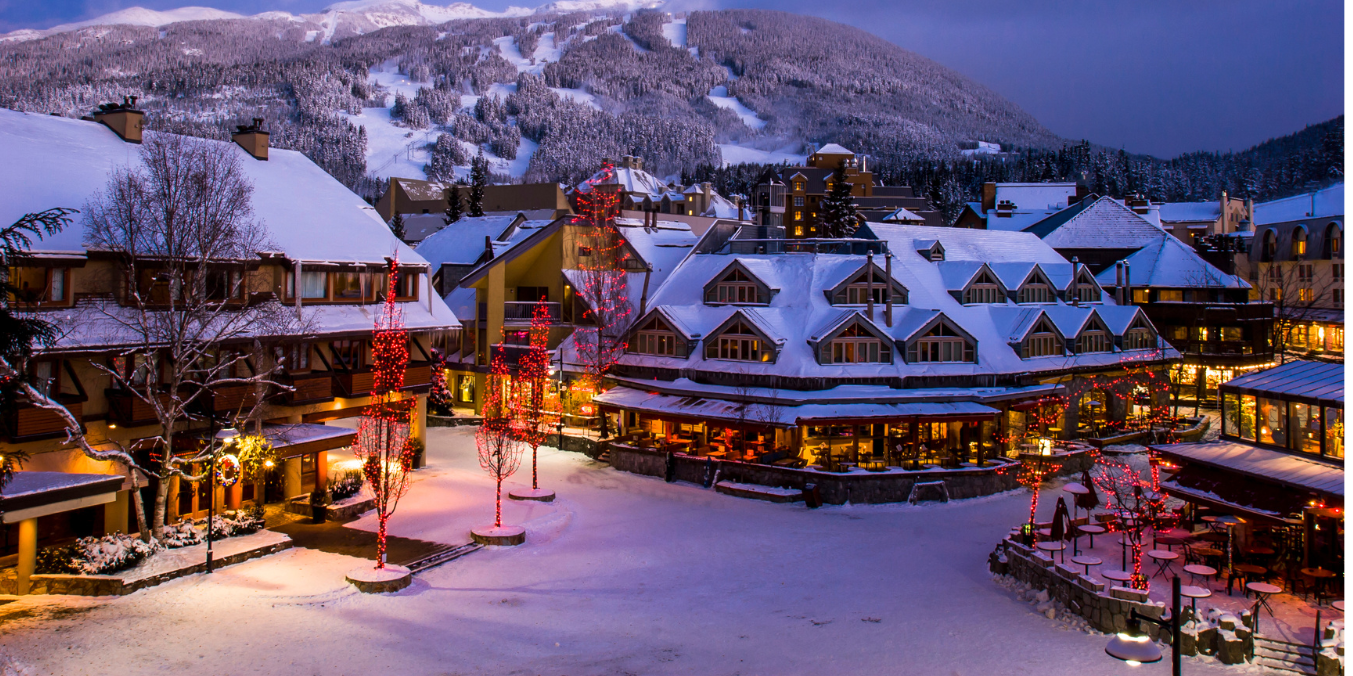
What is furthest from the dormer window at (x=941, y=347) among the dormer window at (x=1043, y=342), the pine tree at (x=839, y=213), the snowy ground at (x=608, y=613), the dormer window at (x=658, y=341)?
the pine tree at (x=839, y=213)

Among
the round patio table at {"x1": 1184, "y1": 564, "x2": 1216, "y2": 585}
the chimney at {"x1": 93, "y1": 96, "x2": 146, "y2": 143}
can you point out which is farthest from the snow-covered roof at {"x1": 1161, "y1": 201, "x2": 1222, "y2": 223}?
the chimney at {"x1": 93, "y1": 96, "x2": 146, "y2": 143}

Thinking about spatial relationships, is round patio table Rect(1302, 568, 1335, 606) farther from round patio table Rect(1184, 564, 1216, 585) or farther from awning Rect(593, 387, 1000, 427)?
awning Rect(593, 387, 1000, 427)

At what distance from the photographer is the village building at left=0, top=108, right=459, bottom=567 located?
22.4 metres

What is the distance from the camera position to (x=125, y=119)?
2877cm

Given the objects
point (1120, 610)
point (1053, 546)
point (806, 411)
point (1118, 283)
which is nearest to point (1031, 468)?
point (806, 411)

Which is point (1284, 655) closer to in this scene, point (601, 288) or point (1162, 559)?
point (1162, 559)

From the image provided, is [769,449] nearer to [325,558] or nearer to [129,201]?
[325,558]

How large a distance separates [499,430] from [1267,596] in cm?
2105

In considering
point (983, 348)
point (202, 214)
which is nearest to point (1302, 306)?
point (983, 348)

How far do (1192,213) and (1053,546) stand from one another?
105 metres

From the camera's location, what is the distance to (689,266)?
149ft

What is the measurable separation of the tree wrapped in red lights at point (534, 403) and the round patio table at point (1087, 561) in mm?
16620

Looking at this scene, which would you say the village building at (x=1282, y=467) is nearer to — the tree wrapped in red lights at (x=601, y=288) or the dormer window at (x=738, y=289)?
the dormer window at (x=738, y=289)

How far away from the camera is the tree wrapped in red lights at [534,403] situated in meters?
30.4
